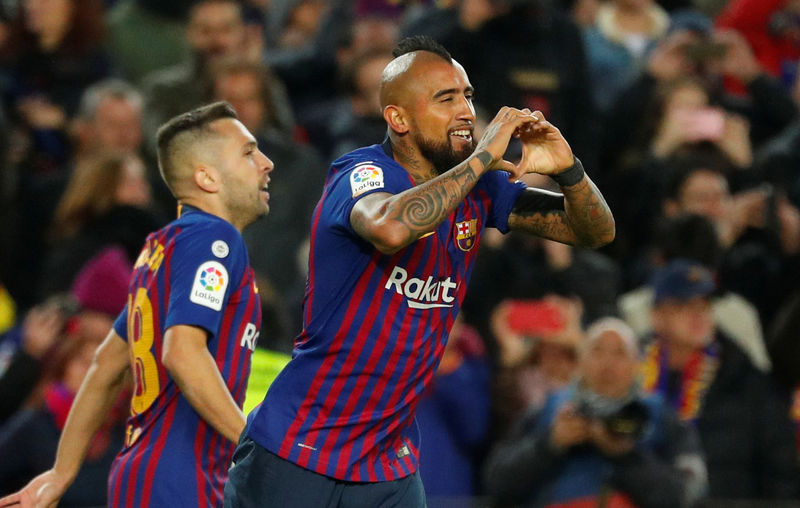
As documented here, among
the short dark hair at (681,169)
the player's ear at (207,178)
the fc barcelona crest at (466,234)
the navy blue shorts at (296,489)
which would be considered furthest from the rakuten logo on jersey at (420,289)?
the short dark hair at (681,169)

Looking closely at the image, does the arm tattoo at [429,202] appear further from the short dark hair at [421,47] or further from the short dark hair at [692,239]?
the short dark hair at [692,239]

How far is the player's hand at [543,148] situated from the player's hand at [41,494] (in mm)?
1986

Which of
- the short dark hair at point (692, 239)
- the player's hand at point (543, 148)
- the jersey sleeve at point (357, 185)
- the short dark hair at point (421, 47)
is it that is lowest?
the short dark hair at point (692, 239)

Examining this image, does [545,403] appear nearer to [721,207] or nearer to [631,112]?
[721,207]

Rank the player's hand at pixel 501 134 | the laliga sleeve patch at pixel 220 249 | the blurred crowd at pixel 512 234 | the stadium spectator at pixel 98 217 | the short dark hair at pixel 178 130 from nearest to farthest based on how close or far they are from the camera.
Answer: the player's hand at pixel 501 134, the laliga sleeve patch at pixel 220 249, the short dark hair at pixel 178 130, the blurred crowd at pixel 512 234, the stadium spectator at pixel 98 217

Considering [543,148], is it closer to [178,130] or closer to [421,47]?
[421,47]

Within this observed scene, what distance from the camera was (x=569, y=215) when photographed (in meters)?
4.71

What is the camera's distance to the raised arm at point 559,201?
447cm

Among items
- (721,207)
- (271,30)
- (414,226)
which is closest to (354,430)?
(414,226)

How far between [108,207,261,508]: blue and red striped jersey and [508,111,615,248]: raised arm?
39.0 inches

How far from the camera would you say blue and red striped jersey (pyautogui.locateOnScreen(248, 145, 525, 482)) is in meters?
4.49

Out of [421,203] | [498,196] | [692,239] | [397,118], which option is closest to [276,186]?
[692,239]

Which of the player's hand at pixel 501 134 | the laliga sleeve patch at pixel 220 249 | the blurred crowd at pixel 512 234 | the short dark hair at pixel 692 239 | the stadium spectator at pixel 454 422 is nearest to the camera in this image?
the player's hand at pixel 501 134

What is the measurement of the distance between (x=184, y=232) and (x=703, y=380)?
386 cm
